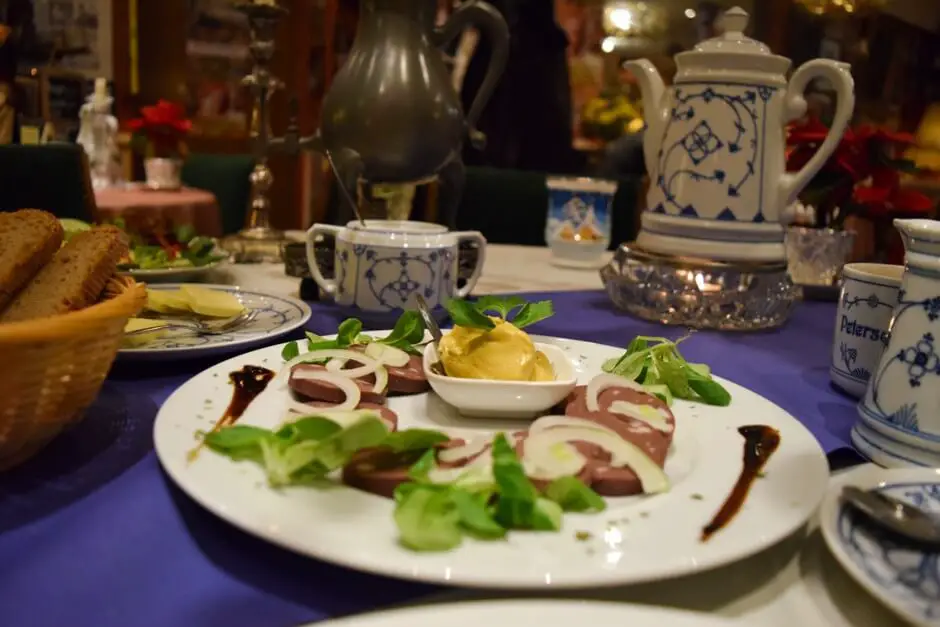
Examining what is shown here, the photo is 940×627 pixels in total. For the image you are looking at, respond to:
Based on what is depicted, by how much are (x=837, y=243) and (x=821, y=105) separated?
2.00 metres

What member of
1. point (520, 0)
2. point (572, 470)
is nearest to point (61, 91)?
point (520, 0)

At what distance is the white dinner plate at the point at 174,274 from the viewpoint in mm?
927

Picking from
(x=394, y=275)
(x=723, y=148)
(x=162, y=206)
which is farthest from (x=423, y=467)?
(x=162, y=206)

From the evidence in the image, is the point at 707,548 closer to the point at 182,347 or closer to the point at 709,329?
the point at 182,347

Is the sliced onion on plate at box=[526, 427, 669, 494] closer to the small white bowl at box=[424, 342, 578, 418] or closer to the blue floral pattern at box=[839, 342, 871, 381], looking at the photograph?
the small white bowl at box=[424, 342, 578, 418]

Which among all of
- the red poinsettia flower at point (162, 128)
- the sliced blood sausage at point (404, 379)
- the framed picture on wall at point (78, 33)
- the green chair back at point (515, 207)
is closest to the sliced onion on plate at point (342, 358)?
the sliced blood sausage at point (404, 379)

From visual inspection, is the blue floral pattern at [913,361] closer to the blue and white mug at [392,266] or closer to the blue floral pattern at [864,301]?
the blue floral pattern at [864,301]

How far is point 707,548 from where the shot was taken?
1.11ft

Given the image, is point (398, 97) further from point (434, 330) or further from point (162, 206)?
point (162, 206)

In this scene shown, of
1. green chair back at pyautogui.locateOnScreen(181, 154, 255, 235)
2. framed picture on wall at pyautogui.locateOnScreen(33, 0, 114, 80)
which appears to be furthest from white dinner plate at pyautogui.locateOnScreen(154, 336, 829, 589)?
framed picture on wall at pyautogui.locateOnScreen(33, 0, 114, 80)

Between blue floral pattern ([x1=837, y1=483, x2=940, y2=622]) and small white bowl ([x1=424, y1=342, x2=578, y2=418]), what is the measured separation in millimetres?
184

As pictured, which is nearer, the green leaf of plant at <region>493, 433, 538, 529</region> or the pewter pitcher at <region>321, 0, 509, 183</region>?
the green leaf of plant at <region>493, 433, 538, 529</region>

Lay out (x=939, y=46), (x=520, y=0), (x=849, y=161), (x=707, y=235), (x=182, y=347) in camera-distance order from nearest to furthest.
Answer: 1. (x=182, y=347)
2. (x=707, y=235)
3. (x=849, y=161)
4. (x=520, y=0)
5. (x=939, y=46)

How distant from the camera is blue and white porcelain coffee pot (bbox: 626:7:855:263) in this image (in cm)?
90
